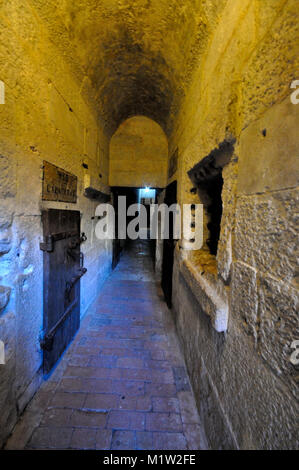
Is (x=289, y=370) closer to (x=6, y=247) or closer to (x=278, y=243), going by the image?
(x=278, y=243)

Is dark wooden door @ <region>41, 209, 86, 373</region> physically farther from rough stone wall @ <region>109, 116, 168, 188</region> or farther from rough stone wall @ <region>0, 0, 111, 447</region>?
rough stone wall @ <region>109, 116, 168, 188</region>

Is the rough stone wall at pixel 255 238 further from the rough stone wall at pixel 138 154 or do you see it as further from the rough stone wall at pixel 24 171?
the rough stone wall at pixel 138 154

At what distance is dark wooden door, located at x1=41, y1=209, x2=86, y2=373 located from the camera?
5.38ft

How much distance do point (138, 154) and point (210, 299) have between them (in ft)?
12.1

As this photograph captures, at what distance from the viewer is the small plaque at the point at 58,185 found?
5.39ft

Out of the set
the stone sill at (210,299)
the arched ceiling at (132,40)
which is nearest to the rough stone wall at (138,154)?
the arched ceiling at (132,40)

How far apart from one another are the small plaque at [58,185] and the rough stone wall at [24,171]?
0.22 ft

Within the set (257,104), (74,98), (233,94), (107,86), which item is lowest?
(257,104)

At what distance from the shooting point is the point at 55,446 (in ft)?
3.99

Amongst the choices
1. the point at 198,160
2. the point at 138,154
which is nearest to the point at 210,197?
the point at 198,160

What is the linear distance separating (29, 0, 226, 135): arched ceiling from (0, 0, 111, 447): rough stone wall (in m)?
0.19

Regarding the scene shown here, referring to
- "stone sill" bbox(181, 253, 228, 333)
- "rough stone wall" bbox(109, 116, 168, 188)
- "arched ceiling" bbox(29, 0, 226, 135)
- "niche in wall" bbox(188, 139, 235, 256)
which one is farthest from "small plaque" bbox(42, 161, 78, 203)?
"rough stone wall" bbox(109, 116, 168, 188)

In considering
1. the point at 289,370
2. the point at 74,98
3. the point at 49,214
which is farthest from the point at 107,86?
the point at 289,370
